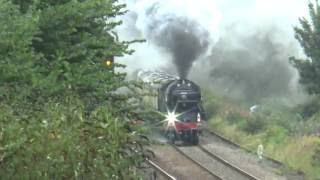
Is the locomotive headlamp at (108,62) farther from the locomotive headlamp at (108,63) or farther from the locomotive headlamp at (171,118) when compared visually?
the locomotive headlamp at (171,118)

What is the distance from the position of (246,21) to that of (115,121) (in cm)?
3955

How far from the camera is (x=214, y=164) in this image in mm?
20969

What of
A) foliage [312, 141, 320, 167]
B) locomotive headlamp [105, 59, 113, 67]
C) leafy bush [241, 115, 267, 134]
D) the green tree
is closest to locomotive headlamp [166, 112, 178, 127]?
leafy bush [241, 115, 267, 134]

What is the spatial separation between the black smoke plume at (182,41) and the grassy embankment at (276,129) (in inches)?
108

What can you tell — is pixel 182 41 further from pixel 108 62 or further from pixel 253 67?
pixel 108 62

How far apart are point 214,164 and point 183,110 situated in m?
4.93

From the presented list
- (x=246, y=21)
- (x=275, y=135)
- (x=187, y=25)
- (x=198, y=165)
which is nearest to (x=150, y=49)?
(x=246, y=21)

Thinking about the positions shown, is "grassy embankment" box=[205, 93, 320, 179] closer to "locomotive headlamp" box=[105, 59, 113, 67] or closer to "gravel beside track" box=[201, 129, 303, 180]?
"gravel beside track" box=[201, 129, 303, 180]

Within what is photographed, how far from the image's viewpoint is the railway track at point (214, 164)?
1884cm

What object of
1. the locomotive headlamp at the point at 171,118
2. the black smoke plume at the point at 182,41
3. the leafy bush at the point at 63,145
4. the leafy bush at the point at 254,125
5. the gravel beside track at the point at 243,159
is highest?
the black smoke plume at the point at 182,41

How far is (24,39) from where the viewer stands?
764 centimetres

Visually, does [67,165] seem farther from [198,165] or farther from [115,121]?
[198,165]

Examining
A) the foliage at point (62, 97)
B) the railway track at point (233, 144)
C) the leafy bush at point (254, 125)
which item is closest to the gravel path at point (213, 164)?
the railway track at point (233, 144)

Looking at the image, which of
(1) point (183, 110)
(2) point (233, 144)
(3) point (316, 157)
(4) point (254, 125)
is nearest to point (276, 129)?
(4) point (254, 125)
